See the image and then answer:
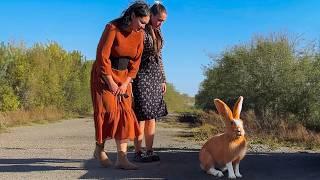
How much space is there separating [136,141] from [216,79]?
74.0ft

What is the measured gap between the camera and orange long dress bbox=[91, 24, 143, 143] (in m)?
6.46

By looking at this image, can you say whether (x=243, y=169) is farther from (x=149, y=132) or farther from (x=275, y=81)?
(x=275, y=81)

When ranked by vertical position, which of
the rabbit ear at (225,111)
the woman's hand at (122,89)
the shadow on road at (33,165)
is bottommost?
the shadow on road at (33,165)

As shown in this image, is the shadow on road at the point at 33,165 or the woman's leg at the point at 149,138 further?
the woman's leg at the point at 149,138

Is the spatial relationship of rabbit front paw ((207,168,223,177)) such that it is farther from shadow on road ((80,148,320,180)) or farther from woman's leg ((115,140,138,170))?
woman's leg ((115,140,138,170))

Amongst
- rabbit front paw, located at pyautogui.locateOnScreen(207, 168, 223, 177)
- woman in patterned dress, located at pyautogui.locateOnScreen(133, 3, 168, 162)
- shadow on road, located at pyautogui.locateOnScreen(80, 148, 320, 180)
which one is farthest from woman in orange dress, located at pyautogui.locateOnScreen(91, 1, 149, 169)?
rabbit front paw, located at pyautogui.locateOnScreen(207, 168, 223, 177)

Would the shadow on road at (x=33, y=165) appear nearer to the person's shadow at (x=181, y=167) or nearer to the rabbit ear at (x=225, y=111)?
the person's shadow at (x=181, y=167)

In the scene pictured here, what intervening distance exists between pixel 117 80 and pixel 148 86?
682mm

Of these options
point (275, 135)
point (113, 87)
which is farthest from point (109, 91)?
point (275, 135)

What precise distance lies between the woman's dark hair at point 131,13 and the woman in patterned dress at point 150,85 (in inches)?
22.4

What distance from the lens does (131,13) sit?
6535 mm

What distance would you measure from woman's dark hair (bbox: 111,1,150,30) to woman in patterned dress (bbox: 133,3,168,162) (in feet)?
1.86

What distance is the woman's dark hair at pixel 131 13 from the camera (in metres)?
6.50

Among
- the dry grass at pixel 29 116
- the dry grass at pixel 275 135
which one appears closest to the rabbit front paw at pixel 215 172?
the dry grass at pixel 275 135
